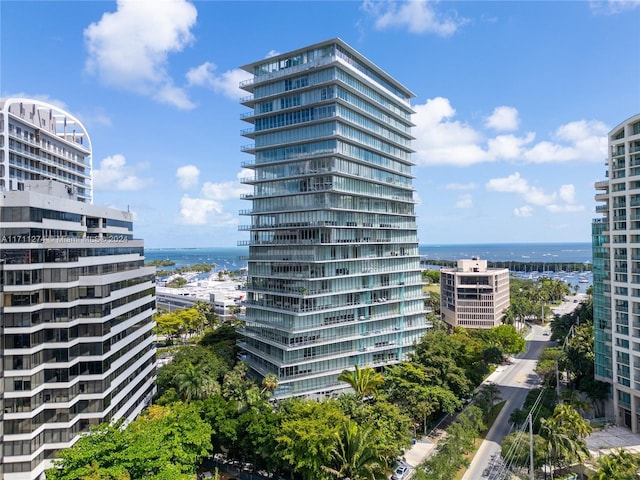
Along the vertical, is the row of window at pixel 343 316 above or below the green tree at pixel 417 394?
above

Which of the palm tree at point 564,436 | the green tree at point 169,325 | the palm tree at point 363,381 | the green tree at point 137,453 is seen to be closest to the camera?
the green tree at point 137,453

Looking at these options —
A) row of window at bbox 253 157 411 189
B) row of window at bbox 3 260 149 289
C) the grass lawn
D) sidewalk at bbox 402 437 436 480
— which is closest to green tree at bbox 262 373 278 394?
sidewalk at bbox 402 437 436 480

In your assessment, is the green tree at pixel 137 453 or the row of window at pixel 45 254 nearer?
the green tree at pixel 137 453

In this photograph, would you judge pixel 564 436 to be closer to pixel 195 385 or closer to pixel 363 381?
pixel 363 381

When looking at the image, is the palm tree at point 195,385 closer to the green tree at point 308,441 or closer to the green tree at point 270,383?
the green tree at point 270,383

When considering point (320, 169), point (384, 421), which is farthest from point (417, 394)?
point (320, 169)

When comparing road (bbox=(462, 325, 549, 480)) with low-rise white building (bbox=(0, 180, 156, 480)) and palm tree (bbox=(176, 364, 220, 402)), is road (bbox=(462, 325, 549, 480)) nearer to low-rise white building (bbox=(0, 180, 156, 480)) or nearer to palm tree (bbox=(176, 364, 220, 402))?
palm tree (bbox=(176, 364, 220, 402))

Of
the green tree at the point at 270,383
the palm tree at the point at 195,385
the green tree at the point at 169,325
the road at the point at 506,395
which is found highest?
the palm tree at the point at 195,385

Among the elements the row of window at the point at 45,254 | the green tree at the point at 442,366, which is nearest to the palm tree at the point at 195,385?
the row of window at the point at 45,254
